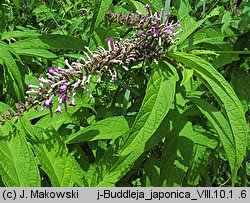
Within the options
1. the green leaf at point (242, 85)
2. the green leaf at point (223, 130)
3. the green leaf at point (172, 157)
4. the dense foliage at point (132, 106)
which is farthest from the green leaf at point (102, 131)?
the green leaf at point (242, 85)

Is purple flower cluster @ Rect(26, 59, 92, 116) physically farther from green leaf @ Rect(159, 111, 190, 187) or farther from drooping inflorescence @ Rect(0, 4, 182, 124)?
green leaf @ Rect(159, 111, 190, 187)

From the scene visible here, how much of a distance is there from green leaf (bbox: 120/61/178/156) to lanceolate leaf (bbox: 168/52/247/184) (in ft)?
0.27

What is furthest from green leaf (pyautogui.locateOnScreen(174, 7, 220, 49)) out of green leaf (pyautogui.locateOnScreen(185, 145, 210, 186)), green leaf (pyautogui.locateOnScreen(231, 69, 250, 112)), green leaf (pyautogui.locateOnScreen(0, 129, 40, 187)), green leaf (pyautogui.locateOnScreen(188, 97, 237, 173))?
green leaf (pyautogui.locateOnScreen(0, 129, 40, 187))

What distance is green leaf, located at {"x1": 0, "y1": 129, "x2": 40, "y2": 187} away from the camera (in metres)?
1.03

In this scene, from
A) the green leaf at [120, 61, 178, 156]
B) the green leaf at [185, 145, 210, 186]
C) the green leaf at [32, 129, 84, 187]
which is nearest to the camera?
the green leaf at [120, 61, 178, 156]

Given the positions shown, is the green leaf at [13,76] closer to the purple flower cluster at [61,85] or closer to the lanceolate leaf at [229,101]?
the purple flower cluster at [61,85]

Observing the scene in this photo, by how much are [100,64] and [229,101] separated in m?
0.37

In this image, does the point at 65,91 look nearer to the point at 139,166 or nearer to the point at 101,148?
the point at 101,148

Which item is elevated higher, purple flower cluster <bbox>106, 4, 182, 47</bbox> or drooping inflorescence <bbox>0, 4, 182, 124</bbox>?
purple flower cluster <bbox>106, 4, 182, 47</bbox>

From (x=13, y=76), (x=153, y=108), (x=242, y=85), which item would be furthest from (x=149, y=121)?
(x=242, y=85)

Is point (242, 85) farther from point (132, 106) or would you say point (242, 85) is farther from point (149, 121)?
point (149, 121)

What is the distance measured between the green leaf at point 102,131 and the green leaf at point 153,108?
22 cm

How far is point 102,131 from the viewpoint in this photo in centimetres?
127

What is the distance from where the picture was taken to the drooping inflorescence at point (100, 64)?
41.9 inches
